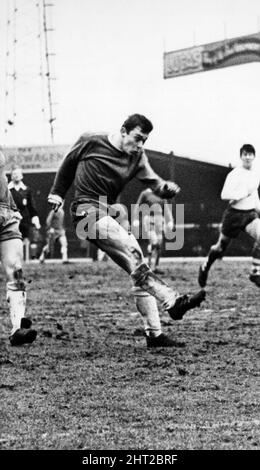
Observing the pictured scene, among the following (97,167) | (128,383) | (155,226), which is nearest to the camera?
(128,383)

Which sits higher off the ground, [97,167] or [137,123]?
[137,123]

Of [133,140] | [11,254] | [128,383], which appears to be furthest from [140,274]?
[128,383]

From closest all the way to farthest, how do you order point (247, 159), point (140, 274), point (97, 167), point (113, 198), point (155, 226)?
point (140, 274) < point (97, 167) < point (113, 198) < point (247, 159) < point (155, 226)

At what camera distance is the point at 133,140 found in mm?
8414

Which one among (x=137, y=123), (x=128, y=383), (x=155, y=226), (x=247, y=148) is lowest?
(x=155, y=226)

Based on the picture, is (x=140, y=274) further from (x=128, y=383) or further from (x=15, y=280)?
(x=128, y=383)

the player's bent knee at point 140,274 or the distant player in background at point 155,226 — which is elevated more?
the player's bent knee at point 140,274

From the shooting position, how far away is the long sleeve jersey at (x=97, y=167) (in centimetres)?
852

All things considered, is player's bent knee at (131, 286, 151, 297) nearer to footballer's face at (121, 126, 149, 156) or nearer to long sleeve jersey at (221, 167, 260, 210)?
footballer's face at (121, 126, 149, 156)

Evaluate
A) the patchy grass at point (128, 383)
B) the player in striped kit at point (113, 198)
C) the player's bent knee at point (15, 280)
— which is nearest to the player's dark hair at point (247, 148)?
the patchy grass at point (128, 383)

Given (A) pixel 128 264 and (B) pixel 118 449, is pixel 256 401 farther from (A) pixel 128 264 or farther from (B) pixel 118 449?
(A) pixel 128 264

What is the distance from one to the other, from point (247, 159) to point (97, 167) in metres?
6.77

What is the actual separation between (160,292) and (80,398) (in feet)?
7.91

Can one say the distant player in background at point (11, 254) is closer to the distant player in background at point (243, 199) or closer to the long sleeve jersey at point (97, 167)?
the long sleeve jersey at point (97, 167)
